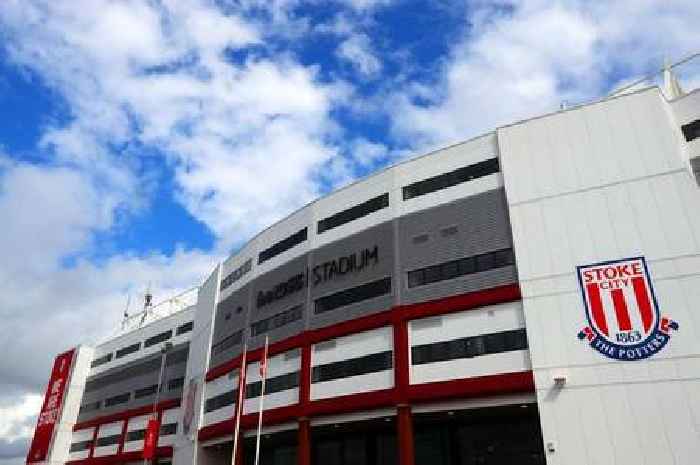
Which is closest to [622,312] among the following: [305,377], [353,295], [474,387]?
[474,387]

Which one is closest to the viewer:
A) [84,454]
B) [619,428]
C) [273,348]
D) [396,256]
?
[619,428]

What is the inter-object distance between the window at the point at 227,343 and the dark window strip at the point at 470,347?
21.7m

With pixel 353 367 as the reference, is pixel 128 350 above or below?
above

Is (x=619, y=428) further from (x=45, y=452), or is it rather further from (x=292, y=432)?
(x=45, y=452)

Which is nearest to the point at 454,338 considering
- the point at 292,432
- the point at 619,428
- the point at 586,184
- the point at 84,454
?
the point at 619,428

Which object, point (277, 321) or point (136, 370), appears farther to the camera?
point (136, 370)

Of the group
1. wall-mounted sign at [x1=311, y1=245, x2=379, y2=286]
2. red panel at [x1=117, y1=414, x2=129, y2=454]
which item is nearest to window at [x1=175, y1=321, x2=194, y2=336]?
red panel at [x1=117, y1=414, x2=129, y2=454]

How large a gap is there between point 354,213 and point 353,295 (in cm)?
763

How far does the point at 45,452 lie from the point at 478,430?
2767 inches

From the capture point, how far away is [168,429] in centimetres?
6719

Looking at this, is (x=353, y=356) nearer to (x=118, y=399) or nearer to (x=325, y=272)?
(x=325, y=272)

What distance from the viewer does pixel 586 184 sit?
37.2 metres

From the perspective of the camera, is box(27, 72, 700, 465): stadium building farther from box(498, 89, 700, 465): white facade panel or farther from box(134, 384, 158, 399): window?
box(134, 384, 158, 399): window

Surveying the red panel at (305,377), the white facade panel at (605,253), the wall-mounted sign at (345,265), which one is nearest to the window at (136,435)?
the red panel at (305,377)
